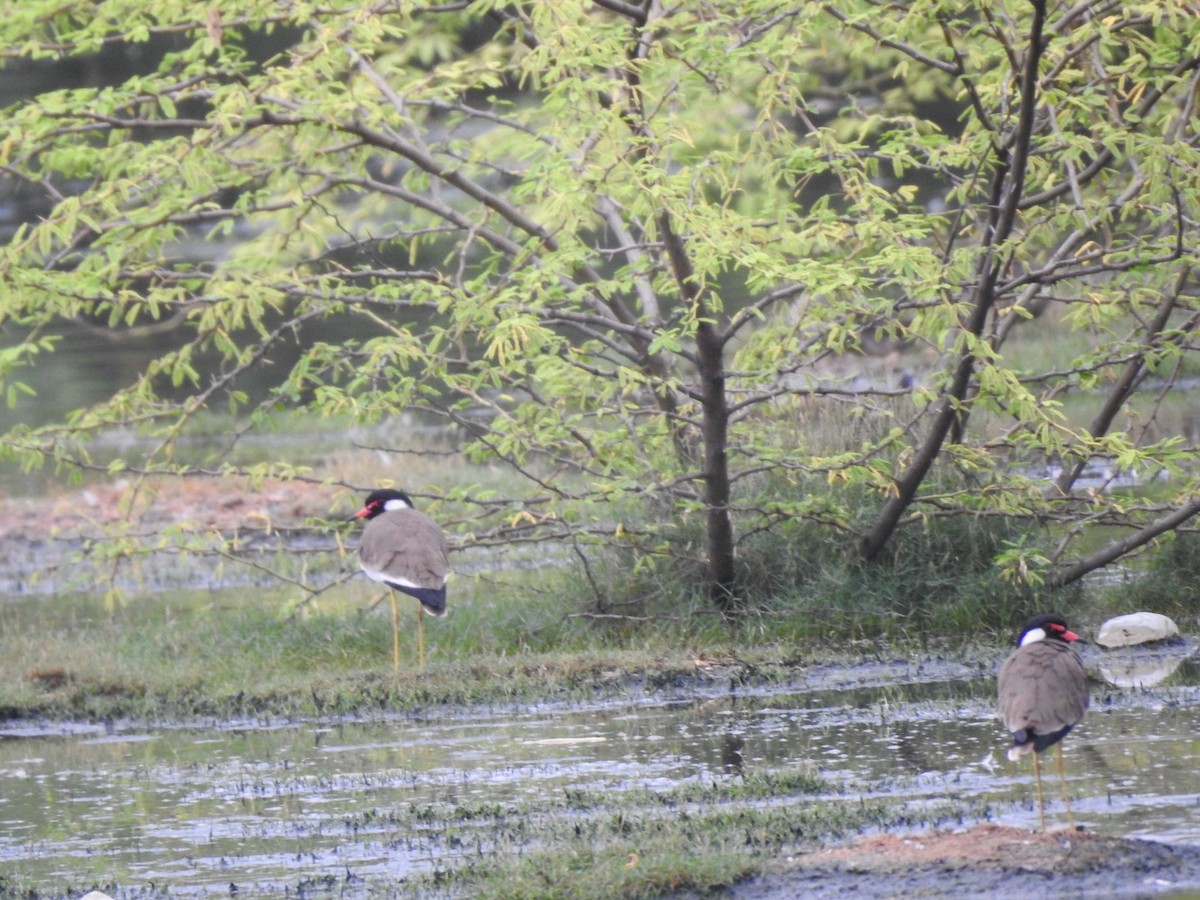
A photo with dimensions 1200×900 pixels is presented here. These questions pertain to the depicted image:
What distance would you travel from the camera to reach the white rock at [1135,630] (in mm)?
9422

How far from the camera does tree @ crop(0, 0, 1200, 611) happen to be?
881 cm

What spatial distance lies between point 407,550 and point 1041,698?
4477mm

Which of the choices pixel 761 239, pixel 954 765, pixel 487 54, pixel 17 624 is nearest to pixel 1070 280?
pixel 761 239

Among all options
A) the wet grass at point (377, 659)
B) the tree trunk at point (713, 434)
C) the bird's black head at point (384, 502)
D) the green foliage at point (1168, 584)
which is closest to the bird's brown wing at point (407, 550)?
the bird's black head at point (384, 502)

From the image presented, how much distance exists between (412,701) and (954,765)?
321cm

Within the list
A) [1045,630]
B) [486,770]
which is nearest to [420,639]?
[486,770]

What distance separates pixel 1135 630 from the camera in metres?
9.44

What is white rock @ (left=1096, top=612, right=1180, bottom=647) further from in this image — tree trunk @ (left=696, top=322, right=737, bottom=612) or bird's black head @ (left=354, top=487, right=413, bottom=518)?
bird's black head @ (left=354, top=487, right=413, bottom=518)

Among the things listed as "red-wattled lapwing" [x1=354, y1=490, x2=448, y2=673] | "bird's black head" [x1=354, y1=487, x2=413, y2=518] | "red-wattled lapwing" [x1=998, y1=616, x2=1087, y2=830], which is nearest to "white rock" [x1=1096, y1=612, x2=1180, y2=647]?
"red-wattled lapwing" [x1=998, y1=616, x2=1087, y2=830]

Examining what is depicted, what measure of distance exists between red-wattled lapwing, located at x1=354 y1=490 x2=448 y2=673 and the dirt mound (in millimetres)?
4209

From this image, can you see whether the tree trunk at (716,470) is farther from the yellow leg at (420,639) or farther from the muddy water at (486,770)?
the yellow leg at (420,639)

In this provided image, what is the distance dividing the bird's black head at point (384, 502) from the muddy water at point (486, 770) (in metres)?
1.61

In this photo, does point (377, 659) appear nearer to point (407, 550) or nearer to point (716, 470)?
point (407, 550)

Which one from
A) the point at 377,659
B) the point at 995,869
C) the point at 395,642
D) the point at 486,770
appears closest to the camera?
the point at 995,869
